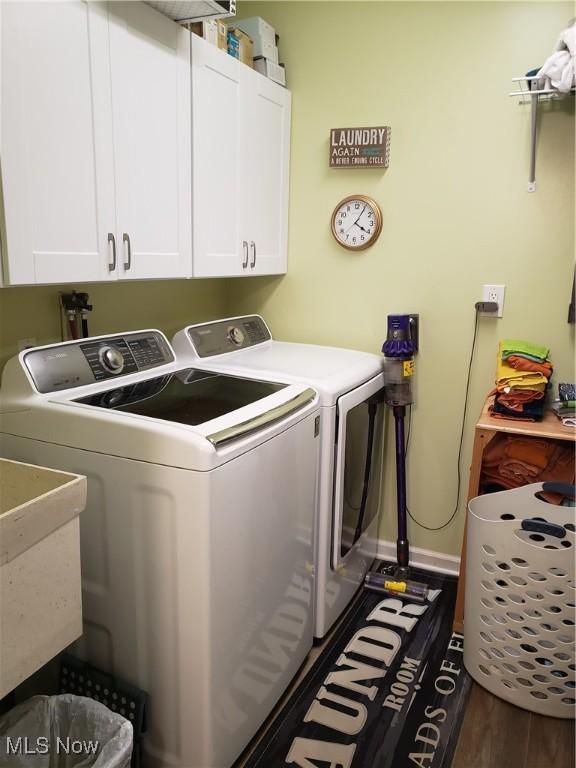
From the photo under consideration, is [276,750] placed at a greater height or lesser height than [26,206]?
lesser

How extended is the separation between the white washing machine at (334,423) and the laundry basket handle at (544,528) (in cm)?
65

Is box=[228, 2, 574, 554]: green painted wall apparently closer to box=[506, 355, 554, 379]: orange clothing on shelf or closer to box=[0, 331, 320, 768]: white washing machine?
box=[506, 355, 554, 379]: orange clothing on shelf

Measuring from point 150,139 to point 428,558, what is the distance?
2190 millimetres

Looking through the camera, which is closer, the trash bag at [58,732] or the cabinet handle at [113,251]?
the trash bag at [58,732]

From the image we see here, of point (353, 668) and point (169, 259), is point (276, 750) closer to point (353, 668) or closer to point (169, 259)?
point (353, 668)

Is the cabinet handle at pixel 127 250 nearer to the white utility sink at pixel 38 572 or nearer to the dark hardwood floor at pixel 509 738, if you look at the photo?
the white utility sink at pixel 38 572

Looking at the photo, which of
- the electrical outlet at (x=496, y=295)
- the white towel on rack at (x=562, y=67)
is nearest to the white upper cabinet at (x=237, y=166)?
the electrical outlet at (x=496, y=295)

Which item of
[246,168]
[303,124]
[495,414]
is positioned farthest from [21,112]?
[495,414]

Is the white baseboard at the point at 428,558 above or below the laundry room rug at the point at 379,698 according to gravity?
above

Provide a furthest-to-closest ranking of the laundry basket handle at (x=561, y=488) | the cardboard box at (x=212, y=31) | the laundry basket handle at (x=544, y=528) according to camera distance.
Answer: the cardboard box at (x=212, y=31) → the laundry basket handle at (x=561, y=488) → the laundry basket handle at (x=544, y=528)

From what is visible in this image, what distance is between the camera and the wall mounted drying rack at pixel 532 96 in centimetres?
207

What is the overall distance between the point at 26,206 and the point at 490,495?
68.5 inches

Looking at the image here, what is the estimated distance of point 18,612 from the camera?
3.76 feet

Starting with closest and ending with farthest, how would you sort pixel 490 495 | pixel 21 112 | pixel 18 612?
pixel 18 612 < pixel 21 112 < pixel 490 495
